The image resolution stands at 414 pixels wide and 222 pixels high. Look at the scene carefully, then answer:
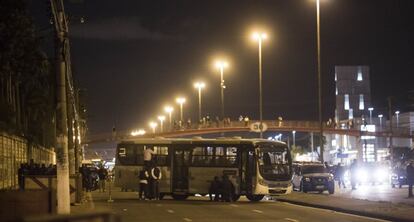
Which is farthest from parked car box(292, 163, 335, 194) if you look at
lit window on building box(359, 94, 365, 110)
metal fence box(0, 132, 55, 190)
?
lit window on building box(359, 94, 365, 110)

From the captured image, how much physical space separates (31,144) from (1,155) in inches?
687

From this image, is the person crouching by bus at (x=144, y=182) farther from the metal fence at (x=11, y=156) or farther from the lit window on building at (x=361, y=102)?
the lit window on building at (x=361, y=102)

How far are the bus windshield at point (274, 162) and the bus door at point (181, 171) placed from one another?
4.02 m

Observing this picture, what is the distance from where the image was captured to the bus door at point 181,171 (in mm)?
40250

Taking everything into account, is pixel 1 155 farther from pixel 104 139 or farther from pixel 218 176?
pixel 104 139

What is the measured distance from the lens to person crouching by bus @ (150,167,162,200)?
38344 millimetres

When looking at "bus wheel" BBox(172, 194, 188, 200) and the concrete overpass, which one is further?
the concrete overpass

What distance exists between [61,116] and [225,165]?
15.4 meters

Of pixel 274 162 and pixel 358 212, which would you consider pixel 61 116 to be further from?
pixel 274 162

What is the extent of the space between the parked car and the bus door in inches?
317

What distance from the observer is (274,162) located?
129 feet

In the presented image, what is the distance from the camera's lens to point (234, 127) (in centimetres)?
11475

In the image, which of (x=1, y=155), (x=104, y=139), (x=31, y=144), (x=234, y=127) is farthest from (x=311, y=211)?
(x=104, y=139)

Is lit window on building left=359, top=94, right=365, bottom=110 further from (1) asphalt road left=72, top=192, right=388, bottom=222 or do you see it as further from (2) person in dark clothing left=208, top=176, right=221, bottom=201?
(1) asphalt road left=72, top=192, right=388, bottom=222
